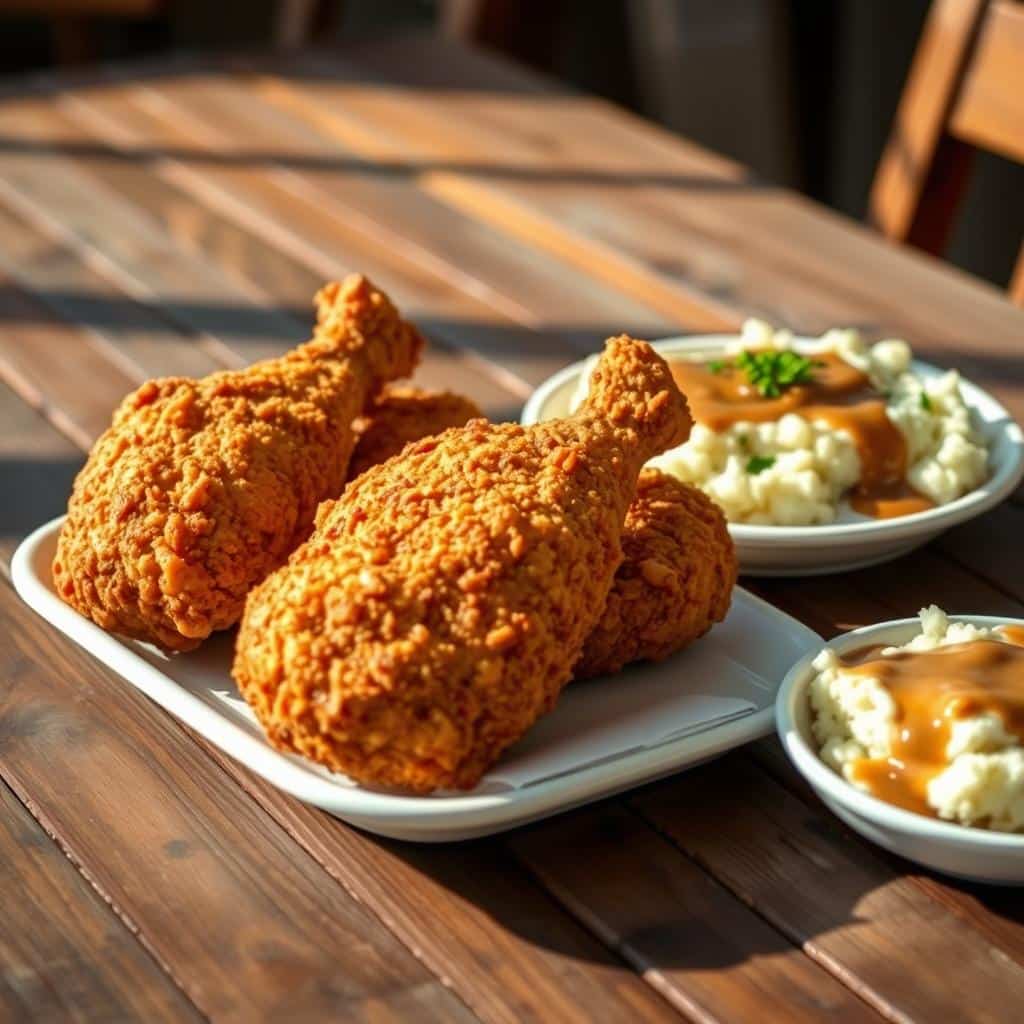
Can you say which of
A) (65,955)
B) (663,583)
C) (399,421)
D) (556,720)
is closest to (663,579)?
(663,583)

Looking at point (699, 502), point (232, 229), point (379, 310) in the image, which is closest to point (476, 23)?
point (232, 229)

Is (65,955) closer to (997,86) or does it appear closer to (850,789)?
(850,789)

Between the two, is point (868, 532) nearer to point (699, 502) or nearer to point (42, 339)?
point (699, 502)

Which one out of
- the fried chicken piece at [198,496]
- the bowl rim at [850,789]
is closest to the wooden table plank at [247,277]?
the fried chicken piece at [198,496]

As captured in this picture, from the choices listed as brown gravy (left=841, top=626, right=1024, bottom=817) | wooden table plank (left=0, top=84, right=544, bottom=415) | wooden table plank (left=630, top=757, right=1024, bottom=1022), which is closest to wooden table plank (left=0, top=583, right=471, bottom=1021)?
wooden table plank (left=630, top=757, right=1024, bottom=1022)

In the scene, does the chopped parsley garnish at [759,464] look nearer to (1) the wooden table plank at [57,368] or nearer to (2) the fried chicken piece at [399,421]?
(2) the fried chicken piece at [399,421]

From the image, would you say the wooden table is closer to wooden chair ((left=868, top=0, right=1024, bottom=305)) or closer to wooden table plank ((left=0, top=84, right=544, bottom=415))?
wooden table plank ((left=0, top=84, right=544, bottom=415))

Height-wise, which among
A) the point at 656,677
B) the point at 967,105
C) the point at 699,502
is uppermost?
the point at 967,105
